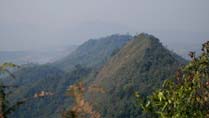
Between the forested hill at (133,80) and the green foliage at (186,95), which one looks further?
the forested hill at (133,80)

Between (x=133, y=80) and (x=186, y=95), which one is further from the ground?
(x=186, y=95)

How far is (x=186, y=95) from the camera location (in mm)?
7832

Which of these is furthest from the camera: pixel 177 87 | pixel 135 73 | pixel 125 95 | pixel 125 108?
pixel 135 73

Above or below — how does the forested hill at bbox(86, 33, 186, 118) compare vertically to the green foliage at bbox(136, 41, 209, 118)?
below

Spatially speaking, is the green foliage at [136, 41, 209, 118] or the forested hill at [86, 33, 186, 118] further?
the forested hill at [86, 33, 186, 118]

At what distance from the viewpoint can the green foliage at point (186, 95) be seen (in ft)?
24.6

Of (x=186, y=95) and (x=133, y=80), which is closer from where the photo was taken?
(x=186, y=95)

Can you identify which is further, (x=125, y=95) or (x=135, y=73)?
(x=135, y=73)

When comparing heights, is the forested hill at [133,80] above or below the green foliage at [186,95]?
below

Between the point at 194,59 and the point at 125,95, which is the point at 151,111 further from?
the point at 125,95

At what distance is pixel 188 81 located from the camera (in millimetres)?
8273

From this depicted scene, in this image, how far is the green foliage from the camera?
7.50 metres

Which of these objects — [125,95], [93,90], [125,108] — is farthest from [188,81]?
[125,95]

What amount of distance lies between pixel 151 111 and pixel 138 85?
16641 cm
